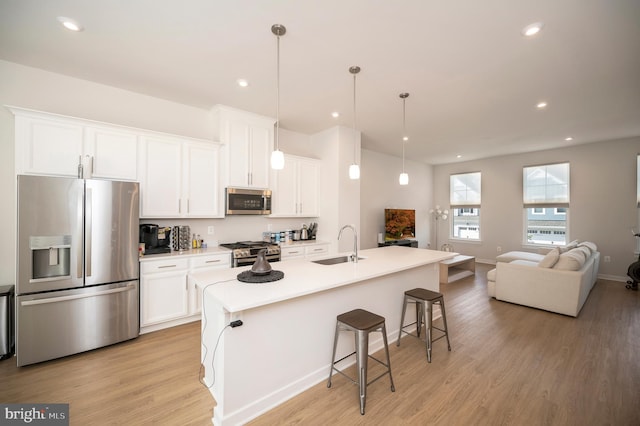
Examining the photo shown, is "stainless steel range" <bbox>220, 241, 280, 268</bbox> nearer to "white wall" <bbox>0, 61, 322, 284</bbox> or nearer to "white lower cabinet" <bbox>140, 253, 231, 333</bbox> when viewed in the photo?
"white lower cabinet" <bbox>140, 253, 231, 333</bbox>

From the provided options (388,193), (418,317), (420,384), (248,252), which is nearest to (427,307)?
(418,317)

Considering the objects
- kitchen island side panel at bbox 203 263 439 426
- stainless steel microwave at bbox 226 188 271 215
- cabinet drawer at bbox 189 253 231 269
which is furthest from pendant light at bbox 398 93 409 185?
cabinet drawer at bbox 189 253 231 269

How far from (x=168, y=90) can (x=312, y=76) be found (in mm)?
1850

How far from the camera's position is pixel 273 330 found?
76.4 inches

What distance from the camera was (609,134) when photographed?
16.4 feet

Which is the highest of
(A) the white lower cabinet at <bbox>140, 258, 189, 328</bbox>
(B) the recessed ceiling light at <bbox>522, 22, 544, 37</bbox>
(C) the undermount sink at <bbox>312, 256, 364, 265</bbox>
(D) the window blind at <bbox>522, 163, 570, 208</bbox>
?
(B) the recessed ceiling light at <bbox>522, 22, 544, 37</bbox>

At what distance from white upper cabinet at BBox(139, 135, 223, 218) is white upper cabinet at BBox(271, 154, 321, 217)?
0.96 m

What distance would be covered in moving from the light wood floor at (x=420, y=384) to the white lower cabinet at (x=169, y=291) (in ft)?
0.58

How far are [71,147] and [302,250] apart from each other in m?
3.03

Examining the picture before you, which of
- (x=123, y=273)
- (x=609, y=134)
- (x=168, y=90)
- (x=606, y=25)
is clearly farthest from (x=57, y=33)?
(x=609, y=134)

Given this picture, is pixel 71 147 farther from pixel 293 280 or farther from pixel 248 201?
pixel 293 280

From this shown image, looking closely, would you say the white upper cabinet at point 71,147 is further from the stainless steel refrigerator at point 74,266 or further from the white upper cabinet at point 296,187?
the white upper cabinet at point 296,187

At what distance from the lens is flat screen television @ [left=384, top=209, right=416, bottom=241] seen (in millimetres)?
6332

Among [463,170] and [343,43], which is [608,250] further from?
[343,43]
